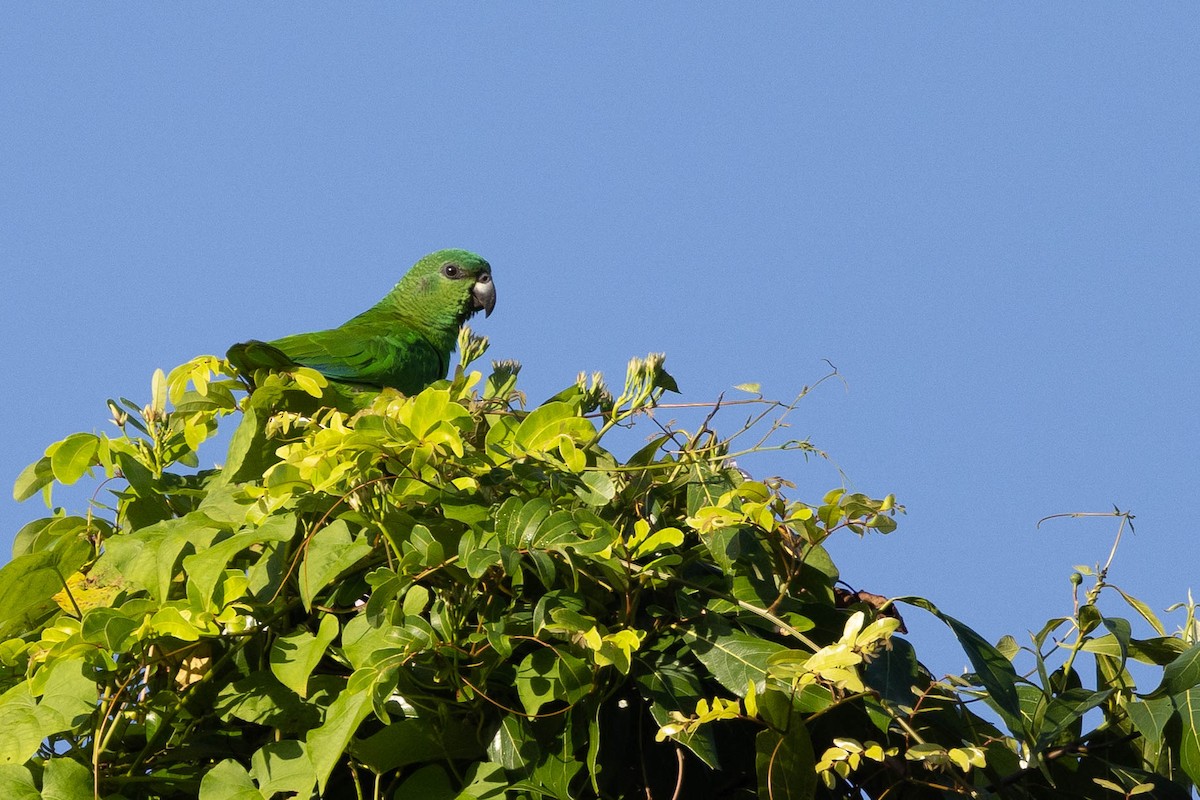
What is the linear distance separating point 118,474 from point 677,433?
1.05m

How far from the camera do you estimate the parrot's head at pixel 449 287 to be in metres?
5.86

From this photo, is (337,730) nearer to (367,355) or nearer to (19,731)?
(19,731)

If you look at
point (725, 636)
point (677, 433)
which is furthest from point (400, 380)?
point (725, 636)

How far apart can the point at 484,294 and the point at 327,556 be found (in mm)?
4362

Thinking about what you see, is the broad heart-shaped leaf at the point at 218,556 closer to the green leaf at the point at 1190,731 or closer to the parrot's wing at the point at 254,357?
the parrot's wing at the point at 254,357

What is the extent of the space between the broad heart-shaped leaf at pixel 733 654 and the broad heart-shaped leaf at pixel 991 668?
255mm

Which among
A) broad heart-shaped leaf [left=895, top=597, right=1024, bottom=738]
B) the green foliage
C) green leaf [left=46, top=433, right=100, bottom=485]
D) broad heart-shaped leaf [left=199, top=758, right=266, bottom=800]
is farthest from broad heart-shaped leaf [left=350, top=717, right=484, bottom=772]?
green leaf [left=46, top=433, right=100, bottom=485]

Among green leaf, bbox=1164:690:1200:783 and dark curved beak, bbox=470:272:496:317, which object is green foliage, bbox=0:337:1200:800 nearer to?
green leaf, bbox=1164:690:1200:783

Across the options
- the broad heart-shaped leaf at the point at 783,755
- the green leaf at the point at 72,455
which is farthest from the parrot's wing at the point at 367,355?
the broad heart-shaped leaf at the point at 783,755

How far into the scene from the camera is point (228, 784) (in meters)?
1.69

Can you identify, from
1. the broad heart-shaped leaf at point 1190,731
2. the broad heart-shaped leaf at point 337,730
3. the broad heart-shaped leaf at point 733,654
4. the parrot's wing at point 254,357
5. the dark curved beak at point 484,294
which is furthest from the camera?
the dark curved beak at point 484,294

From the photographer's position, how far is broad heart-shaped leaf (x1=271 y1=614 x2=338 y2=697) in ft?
5.51

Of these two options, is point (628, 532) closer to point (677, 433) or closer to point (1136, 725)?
point (677, 433)

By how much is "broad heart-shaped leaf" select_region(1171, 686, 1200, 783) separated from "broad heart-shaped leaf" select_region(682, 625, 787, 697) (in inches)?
25.9
